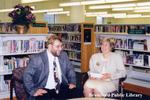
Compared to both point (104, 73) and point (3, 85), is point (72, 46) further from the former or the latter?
point (104, 73)

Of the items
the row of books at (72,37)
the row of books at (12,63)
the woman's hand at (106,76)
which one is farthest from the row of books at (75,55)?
the woman's hand at (106,76)

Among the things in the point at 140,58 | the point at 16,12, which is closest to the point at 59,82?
the point at 16,12

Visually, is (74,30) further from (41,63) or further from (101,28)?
(41,63)

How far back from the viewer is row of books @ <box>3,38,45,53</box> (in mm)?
4996

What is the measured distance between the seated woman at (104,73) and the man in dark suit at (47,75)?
494mm

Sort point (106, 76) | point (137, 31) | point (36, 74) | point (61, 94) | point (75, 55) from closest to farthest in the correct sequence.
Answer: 1. point (36, 74)
2. point (61, 94)
3. point (106, 76)
4. point (137, 31)
5. point (75, 55)

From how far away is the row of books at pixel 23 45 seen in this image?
4996mm

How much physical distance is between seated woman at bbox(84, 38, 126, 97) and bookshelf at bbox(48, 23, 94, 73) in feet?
15.8

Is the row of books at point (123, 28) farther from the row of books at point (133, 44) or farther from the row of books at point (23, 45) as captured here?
the row of books at point (23, 45)

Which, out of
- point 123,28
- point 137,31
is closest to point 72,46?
point 123,28

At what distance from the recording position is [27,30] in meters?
5.41

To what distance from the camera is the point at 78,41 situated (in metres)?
9.40

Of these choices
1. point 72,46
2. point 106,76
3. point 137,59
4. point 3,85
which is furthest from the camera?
point 72,46

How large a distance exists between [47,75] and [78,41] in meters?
6.14
